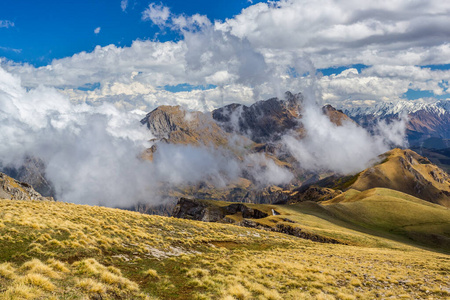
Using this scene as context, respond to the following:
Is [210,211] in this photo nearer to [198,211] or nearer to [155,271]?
[198,211]

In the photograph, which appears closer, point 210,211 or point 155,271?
point 155,271

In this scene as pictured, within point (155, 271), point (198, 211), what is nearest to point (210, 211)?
point (198, 211)

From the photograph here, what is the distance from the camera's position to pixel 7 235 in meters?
20.7

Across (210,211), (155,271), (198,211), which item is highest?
(155,271)

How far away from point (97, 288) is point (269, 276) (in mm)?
14650

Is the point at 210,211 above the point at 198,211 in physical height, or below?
above

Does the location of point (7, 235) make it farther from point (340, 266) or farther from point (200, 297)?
point (340, 266)

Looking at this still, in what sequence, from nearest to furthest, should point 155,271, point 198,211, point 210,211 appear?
point 155,271 → point 210,211 → point 198,211

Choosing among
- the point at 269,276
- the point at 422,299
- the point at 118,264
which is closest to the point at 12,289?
the point at 118,264

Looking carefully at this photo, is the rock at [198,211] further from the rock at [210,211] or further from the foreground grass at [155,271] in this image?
the foreground grass at [155,271]

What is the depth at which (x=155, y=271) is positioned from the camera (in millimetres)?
20375

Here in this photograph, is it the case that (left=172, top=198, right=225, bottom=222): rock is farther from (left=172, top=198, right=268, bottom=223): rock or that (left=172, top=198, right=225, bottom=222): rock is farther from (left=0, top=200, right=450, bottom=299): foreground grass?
(left=0, top=200, right=450, bottom=299): foreground grass

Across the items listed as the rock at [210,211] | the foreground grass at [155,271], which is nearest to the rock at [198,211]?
the rock at [210,211]

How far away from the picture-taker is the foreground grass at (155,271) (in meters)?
15.4
